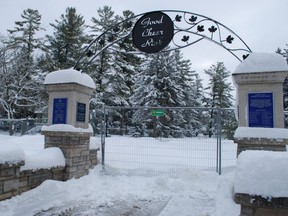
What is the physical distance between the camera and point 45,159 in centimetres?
589

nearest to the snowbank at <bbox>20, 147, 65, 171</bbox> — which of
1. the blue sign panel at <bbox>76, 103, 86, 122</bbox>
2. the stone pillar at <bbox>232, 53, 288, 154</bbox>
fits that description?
the blue sign panel at <bbox>76, 103, 86, 122</bbox>

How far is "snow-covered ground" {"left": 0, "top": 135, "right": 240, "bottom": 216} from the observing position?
466cm

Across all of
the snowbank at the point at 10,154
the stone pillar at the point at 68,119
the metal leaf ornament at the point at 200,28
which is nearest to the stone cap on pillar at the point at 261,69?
the metal leaf ornament at the point at 200,28

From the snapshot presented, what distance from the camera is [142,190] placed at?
6.15 metres

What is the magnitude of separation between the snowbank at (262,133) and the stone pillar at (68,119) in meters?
3.77

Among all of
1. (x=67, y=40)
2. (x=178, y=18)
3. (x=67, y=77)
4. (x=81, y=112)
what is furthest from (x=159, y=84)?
(x=67, y=77)

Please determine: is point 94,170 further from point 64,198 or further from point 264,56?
point 264,56

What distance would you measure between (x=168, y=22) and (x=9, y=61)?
20610 millimetres

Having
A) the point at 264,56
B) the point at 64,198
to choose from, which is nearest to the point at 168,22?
the point at 264,56

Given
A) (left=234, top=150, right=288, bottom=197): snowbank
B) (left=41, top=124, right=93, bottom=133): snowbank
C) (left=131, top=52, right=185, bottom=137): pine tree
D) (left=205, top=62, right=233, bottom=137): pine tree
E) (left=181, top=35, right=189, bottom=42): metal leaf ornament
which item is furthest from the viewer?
(left=205, top=62, right=233, bottom=137): pine tree

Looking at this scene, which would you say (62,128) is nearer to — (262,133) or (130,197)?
(130,197)

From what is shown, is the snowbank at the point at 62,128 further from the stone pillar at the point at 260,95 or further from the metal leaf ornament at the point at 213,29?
the metal leaf ornament at the point at 213,29

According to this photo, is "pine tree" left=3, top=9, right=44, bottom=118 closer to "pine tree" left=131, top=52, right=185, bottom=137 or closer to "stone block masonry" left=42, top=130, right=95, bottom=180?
"pine tree" left=131, top=52, right=185, bottom=137

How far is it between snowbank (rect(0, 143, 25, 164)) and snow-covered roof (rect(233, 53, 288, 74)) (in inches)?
183
